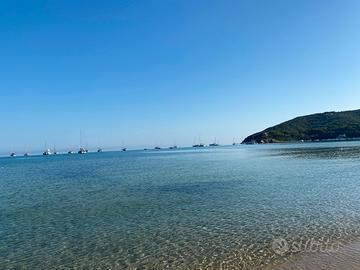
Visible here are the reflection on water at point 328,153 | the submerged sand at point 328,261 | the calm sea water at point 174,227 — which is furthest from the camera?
the reflection on water at point 328,153

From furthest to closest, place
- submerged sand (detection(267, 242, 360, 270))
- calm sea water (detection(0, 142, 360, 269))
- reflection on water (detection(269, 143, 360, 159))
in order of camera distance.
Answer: reflection on water (detection(269, 143, 360, 159))
calm sea water (detection(0, 142, 360, 269))
submerged sand (detection(267, 242, 360, 270))

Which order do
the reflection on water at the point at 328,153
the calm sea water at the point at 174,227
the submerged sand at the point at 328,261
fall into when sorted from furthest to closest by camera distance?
the reflection on water at the point at 328,153 < the calm sea water at the point at 174,227 < the submerged sand at the point at 328,261

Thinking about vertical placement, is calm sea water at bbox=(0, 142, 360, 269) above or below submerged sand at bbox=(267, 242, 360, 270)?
above

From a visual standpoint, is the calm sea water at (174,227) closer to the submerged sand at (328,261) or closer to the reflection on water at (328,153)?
the submerged sand at (328,261)

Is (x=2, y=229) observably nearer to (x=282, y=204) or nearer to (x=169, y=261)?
(x=169, y=261)

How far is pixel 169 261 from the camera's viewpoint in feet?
48.5

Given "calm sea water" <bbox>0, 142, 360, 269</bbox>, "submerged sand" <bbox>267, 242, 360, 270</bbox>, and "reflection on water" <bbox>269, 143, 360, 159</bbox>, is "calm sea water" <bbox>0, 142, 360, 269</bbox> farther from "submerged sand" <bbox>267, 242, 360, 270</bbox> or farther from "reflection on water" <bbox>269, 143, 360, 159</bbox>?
"reflection on water" <bbox>269, 143, 360, 159</bbox>

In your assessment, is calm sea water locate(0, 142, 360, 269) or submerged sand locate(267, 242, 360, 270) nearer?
submerged sand locate(267, 242, 360, 270)

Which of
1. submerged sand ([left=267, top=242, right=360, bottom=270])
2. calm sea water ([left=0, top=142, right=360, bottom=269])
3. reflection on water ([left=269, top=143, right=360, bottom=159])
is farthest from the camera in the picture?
reflection on water ([left=269, top=143, right=360, bottom=159])

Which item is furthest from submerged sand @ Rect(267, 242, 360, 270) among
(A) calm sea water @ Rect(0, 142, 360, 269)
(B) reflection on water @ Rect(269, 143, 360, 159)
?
(B) reflection on water @ Rect(269, 143, 360, 159)

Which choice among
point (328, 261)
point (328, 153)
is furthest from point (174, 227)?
point (328, 153)

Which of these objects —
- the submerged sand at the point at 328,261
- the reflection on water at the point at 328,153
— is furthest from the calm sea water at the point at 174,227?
the reflection on water at the point at 328,153

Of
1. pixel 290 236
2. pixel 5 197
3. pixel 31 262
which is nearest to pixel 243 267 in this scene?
pixel 290 236

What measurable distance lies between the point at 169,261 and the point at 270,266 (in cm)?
425
